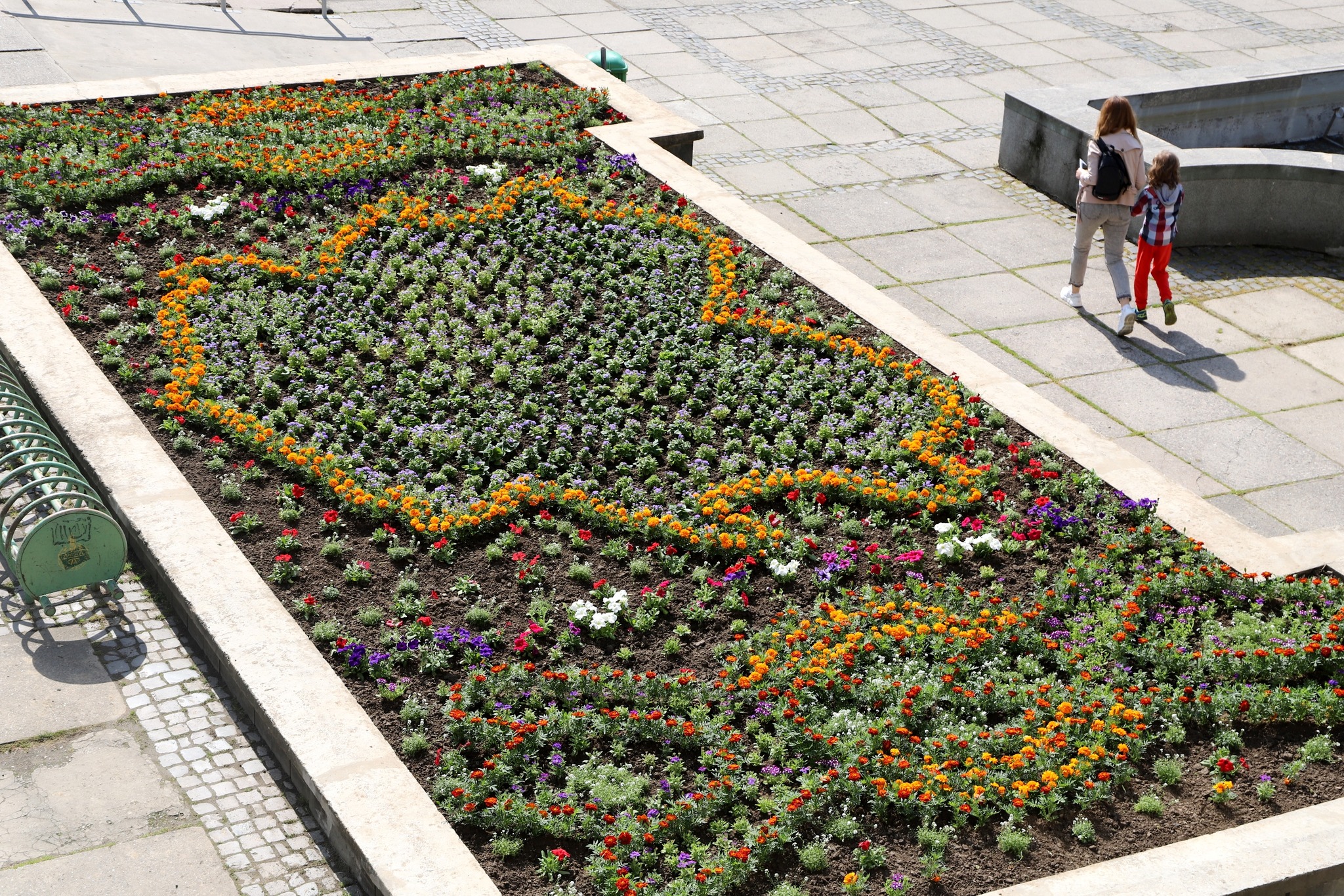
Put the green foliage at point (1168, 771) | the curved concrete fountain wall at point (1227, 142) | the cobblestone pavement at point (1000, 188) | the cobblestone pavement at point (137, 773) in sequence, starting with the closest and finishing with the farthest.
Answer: the cobblestone pavement at point (137, 773) < the green foliage at point (1168, 771) < the cobblestone pavement at point (1000, 188) < the curved concrete fountain wall at point (1227, 142)

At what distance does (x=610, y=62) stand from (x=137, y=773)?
328 inches

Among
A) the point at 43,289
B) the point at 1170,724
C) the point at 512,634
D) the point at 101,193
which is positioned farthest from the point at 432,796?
the point at 101,193

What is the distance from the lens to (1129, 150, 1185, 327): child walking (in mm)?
8367

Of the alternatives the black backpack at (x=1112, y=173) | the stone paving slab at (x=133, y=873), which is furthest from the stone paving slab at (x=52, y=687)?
the black backpack at (x=1112, y=173)

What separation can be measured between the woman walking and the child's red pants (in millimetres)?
87

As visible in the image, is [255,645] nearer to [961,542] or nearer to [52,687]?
[52,687]

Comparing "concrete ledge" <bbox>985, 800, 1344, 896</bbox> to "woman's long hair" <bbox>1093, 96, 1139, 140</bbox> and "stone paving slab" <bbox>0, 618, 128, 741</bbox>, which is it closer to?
"stone paving slab" <bbox>0, 618, 128, 741</bbox>

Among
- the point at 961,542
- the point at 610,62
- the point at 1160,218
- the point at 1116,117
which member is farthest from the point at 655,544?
the point at 610,62

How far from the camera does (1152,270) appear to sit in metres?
8.64

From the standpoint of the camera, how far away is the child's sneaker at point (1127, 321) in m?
8.47

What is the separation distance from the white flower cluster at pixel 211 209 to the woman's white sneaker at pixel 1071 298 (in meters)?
5.70

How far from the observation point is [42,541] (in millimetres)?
5500

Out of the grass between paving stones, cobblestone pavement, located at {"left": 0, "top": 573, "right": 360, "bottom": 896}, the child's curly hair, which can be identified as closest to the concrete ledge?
the grass between paving stones

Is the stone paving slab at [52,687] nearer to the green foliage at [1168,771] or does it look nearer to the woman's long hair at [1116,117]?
the green foliage at [1168,771]
